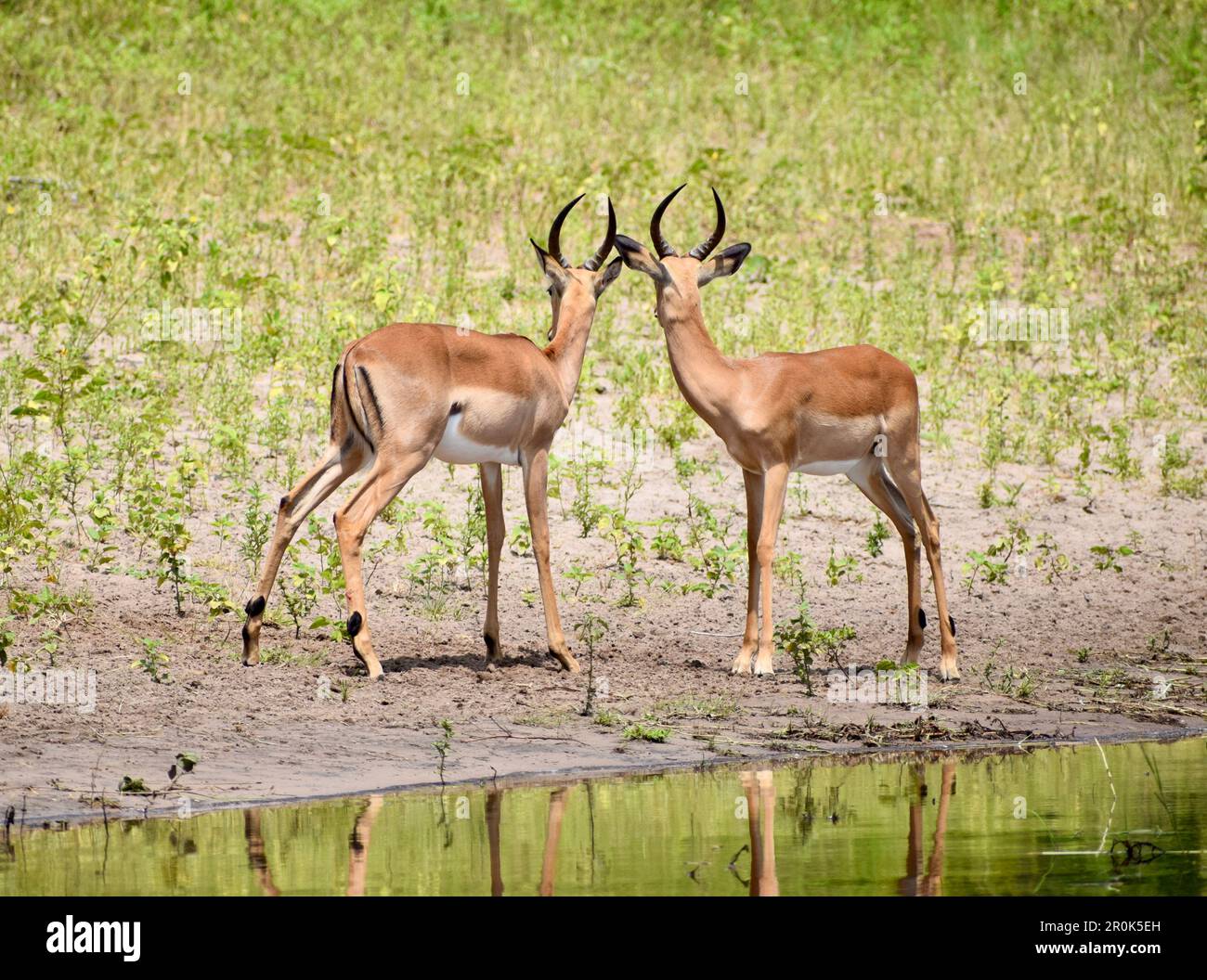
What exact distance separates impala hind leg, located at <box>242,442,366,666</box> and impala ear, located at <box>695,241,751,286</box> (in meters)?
2.03

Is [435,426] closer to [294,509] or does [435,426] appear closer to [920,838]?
[294,509]

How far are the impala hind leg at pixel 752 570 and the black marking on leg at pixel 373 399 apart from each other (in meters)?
1.91

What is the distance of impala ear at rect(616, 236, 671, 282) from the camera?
9.38 metres

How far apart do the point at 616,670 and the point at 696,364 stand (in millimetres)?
1610

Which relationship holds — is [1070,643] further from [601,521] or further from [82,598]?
[82,598]

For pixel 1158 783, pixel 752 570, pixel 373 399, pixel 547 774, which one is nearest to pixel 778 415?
pixel 752 570

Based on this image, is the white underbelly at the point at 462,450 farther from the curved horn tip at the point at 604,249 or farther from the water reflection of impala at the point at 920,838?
the water reflection of impala at the point at 920,838

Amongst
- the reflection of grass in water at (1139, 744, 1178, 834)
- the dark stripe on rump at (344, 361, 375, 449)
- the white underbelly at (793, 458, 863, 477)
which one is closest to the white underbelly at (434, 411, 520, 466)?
the dark stripe on rump at (344, 361, 375, 449)

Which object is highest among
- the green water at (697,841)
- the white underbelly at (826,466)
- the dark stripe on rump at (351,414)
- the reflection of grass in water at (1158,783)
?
the dark stripe on rump at (351,414)

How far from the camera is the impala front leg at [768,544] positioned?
9.27 meters

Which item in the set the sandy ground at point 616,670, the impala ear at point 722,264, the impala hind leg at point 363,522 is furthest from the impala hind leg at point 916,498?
the impala hind leg at point 363,522

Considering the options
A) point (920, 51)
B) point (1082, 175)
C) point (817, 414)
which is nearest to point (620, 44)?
point (920, 51)

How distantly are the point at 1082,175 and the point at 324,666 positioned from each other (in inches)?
453
